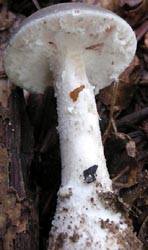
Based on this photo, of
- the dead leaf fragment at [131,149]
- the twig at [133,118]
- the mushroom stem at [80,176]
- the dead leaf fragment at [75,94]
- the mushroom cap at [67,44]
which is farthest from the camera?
the twig at [133,118]

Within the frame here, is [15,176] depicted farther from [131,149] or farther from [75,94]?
[131,149]

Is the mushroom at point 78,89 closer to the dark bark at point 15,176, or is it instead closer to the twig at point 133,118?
the dark bark at point 15,176

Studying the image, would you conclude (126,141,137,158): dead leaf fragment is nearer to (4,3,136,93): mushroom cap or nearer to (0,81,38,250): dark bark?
(4,3,136,93): mushroom cap

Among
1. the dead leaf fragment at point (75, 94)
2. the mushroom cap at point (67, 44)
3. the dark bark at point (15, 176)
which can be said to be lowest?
the dark bark at point (15, 176)

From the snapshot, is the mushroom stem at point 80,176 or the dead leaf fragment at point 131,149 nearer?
the mushroom stem at point 80,176

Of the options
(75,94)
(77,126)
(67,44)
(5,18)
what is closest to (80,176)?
(77,126)

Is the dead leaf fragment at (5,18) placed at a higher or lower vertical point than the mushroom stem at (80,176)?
higher

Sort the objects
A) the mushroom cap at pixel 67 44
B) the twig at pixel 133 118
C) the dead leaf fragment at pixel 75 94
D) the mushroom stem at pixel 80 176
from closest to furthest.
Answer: the mushroom stem at pixel 80 176, the mushroom cap at pixel 67 44, the dead leaf fragment at pixel 75 94, the twig at pixel 133 118

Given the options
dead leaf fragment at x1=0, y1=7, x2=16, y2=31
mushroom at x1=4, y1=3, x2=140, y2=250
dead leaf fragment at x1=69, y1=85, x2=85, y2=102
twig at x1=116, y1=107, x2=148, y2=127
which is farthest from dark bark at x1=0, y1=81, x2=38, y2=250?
twig at x1=116, y1=107, x2=148, y2=127

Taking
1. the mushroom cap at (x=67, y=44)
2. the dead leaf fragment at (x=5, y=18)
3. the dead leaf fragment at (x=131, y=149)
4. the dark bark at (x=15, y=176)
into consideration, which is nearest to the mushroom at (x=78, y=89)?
the mushroom cap at (x=67, y=44)
